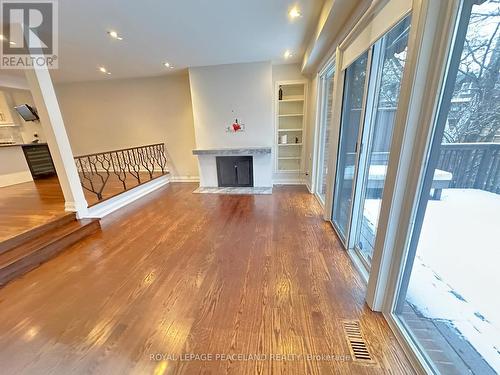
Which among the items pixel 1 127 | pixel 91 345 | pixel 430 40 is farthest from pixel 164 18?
pixel 1 127

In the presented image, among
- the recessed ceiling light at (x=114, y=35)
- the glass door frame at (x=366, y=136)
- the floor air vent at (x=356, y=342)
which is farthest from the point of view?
the recessed ceiling light at (x=114, y=35)

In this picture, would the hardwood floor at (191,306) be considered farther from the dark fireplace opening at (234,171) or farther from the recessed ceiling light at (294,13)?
the recessed ceiling light at (294,13)

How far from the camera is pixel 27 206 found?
10.7 ft

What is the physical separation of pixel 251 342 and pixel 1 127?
8249 millimetres

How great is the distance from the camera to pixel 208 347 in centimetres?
132

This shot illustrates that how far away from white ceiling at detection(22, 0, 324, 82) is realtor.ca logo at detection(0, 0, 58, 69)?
0.39ft

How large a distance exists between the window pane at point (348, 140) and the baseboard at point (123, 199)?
3682 millimetres

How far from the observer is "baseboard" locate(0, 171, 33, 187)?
4513mm

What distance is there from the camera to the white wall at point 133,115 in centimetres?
516

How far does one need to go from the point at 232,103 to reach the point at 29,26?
3.08 m

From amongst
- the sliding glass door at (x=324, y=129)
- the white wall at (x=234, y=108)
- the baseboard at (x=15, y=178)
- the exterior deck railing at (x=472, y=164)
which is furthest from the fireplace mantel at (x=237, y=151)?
the baseboard at (x=15, y=178)

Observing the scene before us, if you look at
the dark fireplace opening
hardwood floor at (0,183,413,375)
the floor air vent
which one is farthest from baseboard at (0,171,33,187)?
the floor air vent

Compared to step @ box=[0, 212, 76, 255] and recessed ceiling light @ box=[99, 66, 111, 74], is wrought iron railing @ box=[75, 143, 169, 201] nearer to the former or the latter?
step @ box=[0, 212, 76, 255]

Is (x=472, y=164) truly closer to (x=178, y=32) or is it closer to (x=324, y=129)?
(x=324, y=129)
